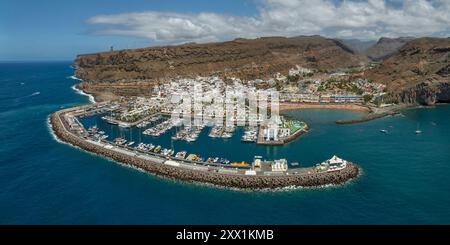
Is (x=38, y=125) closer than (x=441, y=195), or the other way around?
(x=441, y=195)

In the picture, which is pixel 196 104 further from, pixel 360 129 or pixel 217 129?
pixel 360 129

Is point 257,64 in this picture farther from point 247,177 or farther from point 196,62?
point 247,177

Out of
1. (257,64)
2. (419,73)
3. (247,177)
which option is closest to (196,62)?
(257,64)

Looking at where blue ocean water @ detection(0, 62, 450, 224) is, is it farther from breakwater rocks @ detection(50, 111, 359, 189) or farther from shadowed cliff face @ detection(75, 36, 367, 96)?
shadowed cliff face @ detection(75, 36, 367, 96)

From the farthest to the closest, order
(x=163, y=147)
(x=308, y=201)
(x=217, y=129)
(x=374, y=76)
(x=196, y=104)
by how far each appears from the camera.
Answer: (x=374, y=76)
(x=196, y=104)
(x=217, y=129)
(x=163, y=147)
(x=308, y=201)

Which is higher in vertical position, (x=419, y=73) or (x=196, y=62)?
(x=196, y=62)

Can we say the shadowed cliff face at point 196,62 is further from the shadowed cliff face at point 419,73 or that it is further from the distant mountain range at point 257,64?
the shadowed cliff face at point 419,73
